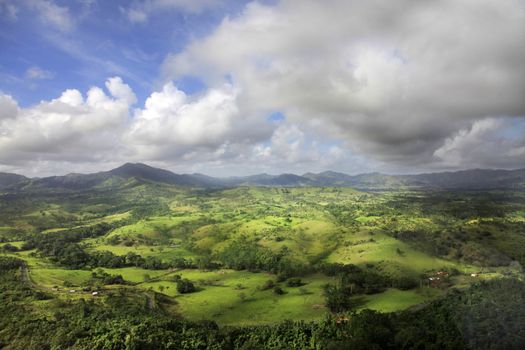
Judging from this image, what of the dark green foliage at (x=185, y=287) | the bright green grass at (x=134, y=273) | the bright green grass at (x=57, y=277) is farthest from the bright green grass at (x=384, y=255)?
the bright green grass at (x=57, y=277)

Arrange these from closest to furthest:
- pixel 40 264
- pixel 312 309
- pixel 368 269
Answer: pixel 312 309
pixel 368 269
pixel 40 264

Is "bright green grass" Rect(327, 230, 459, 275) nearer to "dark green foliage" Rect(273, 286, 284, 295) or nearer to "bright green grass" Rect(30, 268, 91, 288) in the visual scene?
"dark green foliage" Rect(273, 286, 284, 295)

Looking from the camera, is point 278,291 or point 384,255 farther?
point 384,255

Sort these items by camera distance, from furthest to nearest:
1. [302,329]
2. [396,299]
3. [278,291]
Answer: [278,291] < [396,299] < [302,329]

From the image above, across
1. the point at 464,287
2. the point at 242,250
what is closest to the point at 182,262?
the point at 242,250

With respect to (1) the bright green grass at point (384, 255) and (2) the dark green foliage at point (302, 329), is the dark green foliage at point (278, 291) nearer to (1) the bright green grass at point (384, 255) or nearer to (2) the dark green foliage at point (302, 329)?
(2) the dark green foliage at point (302, 329)

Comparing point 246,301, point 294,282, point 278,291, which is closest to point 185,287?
point 246,301

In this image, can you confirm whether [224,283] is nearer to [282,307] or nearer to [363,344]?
[282,307]

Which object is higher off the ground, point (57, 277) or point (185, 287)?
point (57, 277)

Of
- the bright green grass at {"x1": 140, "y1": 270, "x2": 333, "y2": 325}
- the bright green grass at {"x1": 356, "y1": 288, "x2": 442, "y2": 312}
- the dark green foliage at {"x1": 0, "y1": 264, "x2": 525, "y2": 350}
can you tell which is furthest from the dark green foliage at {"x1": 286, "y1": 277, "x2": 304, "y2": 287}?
the dark green foliage at {"x1": 0, "y1": 264, "x2": 525, "y2": 350}

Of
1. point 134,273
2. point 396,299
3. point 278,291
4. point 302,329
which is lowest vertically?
point 134,273

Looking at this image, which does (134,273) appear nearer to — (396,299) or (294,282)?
(294,282)
